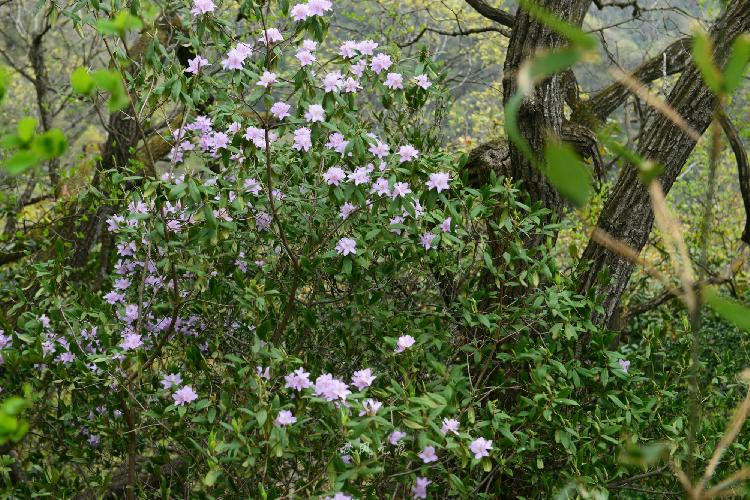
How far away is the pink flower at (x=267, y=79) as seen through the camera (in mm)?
2584

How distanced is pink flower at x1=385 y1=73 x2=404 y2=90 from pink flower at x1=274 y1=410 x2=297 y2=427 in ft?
4.15

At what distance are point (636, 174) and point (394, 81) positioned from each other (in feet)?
4.05

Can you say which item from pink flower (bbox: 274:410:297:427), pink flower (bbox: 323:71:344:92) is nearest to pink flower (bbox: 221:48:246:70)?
pink flower (bbox: 323:71:344:92)

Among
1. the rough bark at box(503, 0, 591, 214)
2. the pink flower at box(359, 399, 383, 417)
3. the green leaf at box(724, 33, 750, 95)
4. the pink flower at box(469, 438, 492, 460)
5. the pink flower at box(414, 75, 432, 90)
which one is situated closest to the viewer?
the green leaf at box(724, 33, 750, 95)

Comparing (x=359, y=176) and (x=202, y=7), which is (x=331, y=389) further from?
(x=202, y=7)

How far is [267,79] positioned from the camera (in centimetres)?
259

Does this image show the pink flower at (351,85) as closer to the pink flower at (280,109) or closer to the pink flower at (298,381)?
the pink flower at (280,109)

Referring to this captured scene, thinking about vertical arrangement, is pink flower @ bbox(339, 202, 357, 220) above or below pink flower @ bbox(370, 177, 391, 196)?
below

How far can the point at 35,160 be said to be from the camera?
0.98m

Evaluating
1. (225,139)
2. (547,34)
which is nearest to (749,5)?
(547,34)

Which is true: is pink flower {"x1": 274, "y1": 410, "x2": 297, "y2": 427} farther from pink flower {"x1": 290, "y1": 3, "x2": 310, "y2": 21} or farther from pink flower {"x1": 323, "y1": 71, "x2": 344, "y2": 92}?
pink flower {"x1": 290, "y1": 3, "x2": 310, "y2": 21}

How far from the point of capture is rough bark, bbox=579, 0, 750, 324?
3.43 metres

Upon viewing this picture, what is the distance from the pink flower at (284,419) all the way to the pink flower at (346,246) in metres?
0.62

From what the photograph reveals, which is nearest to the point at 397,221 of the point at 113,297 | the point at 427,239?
the point at 427,239
